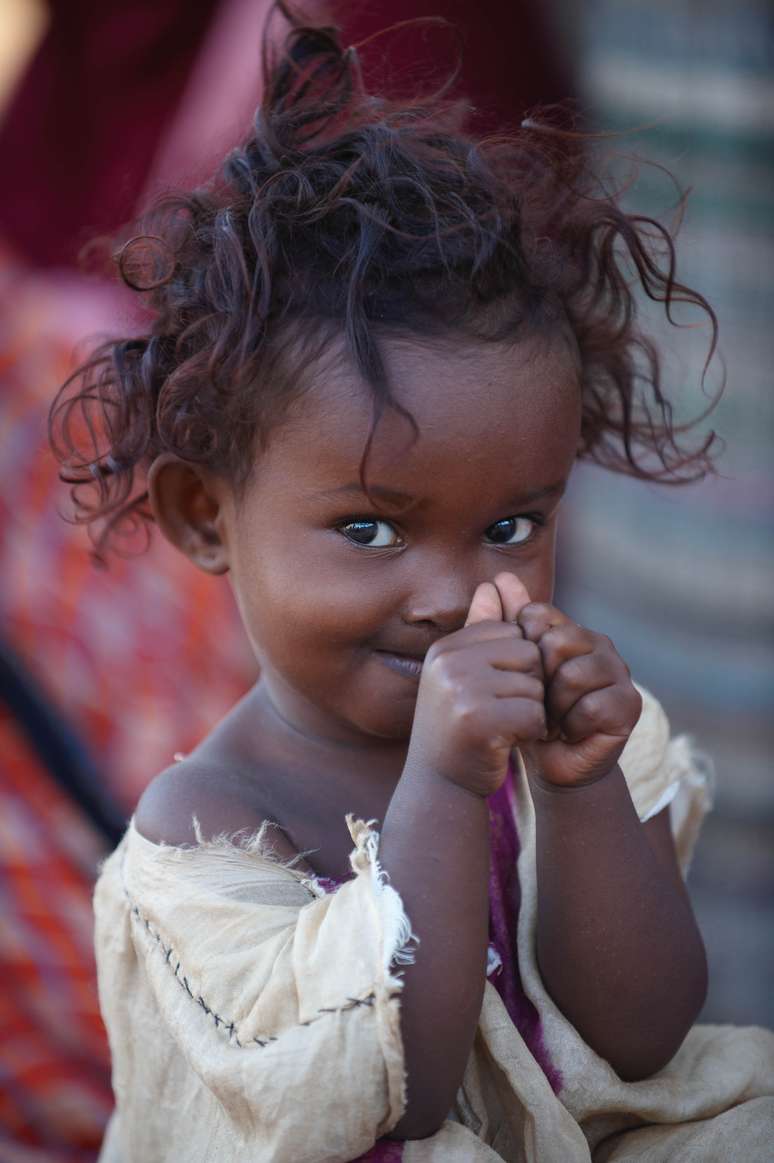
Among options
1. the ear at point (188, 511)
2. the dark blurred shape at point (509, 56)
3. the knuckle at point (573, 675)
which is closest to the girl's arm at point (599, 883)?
the knuckle at point (573, 675)

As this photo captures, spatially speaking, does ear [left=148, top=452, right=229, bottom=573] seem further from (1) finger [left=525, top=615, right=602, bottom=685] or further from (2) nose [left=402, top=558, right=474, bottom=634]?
(1) finger [left=525, top=615, right=602, bottom=685]

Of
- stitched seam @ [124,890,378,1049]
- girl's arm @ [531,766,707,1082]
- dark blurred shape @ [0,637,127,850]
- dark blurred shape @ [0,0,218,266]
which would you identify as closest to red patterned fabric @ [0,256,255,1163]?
dark blurred shape @ [0,637,127,850]

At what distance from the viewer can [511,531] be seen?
126 centimetres

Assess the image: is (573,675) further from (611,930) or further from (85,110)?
(85,110)

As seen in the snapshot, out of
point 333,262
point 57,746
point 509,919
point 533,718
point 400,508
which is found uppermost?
point 333,262

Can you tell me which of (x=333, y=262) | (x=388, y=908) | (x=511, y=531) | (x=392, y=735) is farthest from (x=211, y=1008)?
(x=333, y=262)

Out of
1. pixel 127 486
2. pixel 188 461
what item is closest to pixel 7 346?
pixel 127 486

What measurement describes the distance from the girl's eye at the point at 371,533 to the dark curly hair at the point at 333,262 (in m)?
0.06

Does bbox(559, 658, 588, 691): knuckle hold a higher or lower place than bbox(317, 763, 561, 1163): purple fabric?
higher

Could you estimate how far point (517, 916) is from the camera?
1358 millimetres

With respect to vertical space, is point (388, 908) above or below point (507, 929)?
above

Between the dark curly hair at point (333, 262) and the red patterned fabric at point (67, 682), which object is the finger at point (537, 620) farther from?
the red patterned fabric at point (67, 682)

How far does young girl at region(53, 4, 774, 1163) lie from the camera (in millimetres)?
1087

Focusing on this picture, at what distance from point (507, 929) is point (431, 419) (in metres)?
0.54
